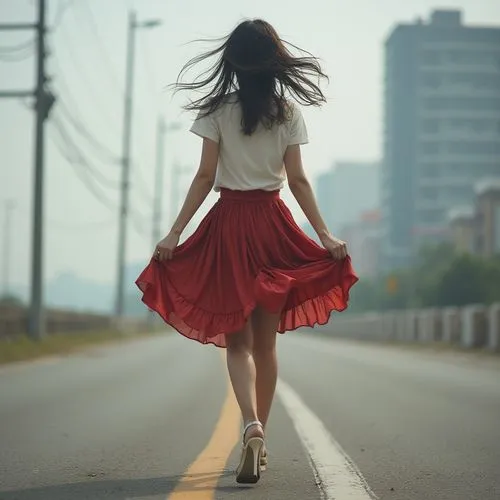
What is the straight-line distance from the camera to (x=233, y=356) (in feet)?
16.8

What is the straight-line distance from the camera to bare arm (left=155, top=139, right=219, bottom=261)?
5180 millimetres

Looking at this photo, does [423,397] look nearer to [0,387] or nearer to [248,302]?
[0,387]

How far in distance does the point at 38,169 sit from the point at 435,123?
16693 centimetres

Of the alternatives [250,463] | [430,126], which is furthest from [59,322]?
[430,126]

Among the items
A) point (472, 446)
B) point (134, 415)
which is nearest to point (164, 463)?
point (472, 446)

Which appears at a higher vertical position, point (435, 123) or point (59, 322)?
point (435, 123)

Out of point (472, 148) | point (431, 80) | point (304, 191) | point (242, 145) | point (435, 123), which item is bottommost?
point (304, 191)

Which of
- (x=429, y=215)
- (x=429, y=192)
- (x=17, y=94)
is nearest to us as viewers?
(x=17, y=94)

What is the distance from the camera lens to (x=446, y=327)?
1267 inches

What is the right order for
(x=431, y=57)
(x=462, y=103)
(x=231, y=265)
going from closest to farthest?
1. (x=231, y=265)
2. (x=462, y=103)
3. (x=431, y=57)

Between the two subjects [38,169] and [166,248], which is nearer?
[166,248]

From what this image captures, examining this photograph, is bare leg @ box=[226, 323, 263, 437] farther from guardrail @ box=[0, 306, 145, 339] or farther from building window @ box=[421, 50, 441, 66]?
building window @ box=[421, 50, 441, 66]

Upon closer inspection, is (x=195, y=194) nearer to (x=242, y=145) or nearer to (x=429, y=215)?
(x=242, y=145)

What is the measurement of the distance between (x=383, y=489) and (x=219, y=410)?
4233 millimetres
